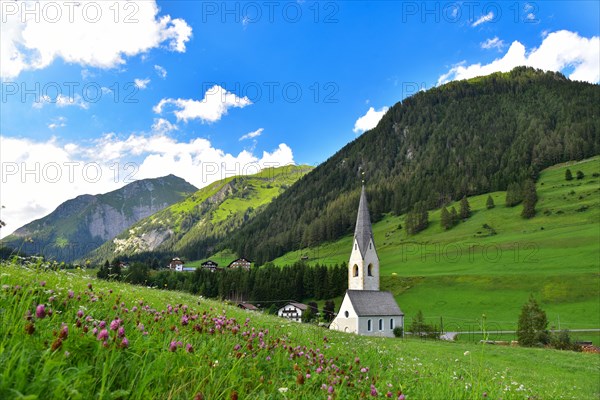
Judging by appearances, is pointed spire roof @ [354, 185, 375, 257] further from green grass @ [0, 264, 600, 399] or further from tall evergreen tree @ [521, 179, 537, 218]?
tall evergreen tree @ [521, 179, 537, 218]

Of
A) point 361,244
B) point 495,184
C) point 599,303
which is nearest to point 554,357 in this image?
point 361,244

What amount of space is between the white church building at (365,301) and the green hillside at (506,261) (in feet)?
48.3

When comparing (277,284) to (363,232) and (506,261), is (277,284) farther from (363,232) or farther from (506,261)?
(506,261)

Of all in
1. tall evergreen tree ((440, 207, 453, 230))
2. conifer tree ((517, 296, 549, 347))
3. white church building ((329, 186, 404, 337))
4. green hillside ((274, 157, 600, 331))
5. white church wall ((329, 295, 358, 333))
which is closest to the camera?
conifer tree ((517, 296, 549, 347))

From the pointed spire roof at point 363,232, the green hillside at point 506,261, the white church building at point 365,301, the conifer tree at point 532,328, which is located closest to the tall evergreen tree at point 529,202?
the green hillside at point 506,261

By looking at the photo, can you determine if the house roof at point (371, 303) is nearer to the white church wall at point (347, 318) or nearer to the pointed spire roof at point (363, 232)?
the white church wall at point (347, 318)

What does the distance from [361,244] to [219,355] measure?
73206mm

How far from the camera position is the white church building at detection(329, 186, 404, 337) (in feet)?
219

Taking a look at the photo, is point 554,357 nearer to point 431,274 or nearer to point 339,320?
point 339,320

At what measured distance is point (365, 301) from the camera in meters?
69.2

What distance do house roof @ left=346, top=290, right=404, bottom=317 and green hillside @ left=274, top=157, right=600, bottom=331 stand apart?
14.5 m

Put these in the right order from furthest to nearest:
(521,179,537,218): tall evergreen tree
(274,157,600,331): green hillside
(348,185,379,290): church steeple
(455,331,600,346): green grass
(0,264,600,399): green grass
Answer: (521,179,537,218): tall evergreen tree → (274,157,600,331): green hillside → (348,185,379,290): church steeple → (455,331,600,346): green grass → (0,264,600,399): green grass

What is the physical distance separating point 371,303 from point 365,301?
4.06ft

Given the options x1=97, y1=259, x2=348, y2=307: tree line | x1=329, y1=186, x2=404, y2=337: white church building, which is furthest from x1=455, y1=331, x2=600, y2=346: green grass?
x1=97, y1=259, x2=348, y2=307: tree line
